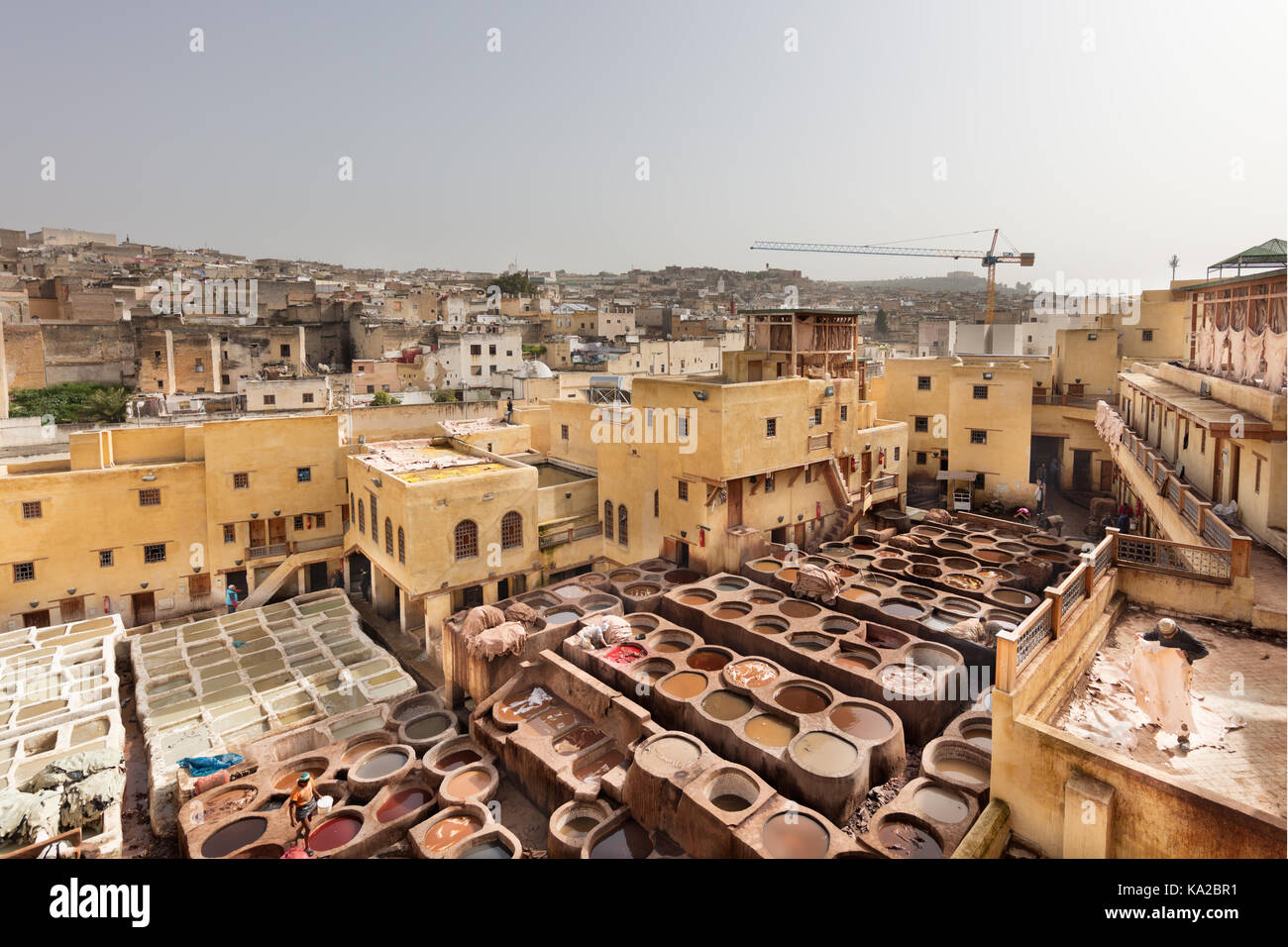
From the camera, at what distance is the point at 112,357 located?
50188 millimetres

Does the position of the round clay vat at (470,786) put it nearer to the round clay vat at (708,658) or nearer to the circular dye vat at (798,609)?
the round clay vat at (708,658)

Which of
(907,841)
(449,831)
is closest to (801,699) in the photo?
(907,841)

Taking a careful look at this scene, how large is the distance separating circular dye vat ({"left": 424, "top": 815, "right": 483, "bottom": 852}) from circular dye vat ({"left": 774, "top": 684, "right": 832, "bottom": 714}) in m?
6.57

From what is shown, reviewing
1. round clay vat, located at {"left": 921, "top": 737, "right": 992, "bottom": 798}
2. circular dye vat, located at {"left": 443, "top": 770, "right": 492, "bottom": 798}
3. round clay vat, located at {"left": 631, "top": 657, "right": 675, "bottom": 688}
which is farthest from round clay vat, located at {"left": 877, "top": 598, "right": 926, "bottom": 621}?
circular dye vat, located at {"left": 443, "top": 770, "right": 492, "bottom": 798}

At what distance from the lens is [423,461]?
26172 mm

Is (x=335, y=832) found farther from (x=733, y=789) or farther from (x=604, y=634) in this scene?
(x=733, y=789)

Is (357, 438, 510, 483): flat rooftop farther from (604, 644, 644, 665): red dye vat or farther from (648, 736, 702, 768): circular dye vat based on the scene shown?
(648, 736, 702, 768): circular dye vat

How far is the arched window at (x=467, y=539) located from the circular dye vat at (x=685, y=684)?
892 cm

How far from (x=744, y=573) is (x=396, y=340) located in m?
48.4

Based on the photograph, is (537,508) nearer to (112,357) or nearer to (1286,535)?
(1286,535)

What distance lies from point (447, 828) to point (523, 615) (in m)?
6.23

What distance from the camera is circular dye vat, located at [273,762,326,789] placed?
15586 millimetres
